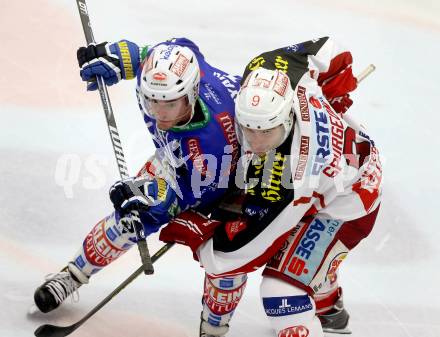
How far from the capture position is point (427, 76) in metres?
6.30

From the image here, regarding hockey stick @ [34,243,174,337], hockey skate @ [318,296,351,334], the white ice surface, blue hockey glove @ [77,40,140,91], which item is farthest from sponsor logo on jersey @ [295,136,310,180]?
the white ice surface

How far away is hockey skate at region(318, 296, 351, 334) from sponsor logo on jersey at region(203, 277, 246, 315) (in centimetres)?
55

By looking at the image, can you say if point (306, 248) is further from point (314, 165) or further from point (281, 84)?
point (281, 84)

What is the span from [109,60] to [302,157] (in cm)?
105

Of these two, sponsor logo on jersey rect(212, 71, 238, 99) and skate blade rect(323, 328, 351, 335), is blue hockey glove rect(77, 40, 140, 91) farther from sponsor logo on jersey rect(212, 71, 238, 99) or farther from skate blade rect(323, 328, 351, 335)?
skate blade rect(323, 328, 351, 335)

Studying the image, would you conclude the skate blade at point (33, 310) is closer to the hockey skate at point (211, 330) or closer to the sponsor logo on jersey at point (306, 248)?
the hockey skate at point (211, 330)

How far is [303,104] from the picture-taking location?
140 inches

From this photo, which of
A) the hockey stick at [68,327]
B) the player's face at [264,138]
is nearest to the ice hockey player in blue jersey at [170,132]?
the hockey stick at [68,327]

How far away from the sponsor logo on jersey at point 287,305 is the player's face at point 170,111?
0.79 metres

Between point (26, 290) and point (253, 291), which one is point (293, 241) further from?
point (26, 290)

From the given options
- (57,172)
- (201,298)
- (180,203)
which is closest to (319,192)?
(180,203)

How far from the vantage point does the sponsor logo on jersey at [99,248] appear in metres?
4.09

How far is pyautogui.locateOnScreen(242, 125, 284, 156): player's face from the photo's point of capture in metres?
3.37

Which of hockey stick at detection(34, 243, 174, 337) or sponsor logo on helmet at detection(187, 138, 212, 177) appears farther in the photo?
hockey stick at detection(34, 243, 174, 337)
